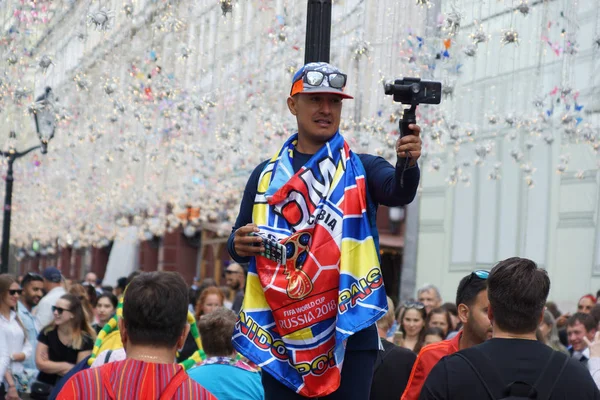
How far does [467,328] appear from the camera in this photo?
16.0 feet

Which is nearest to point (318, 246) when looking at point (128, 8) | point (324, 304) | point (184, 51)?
point (324, 304)

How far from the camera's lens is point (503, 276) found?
3.75 metres

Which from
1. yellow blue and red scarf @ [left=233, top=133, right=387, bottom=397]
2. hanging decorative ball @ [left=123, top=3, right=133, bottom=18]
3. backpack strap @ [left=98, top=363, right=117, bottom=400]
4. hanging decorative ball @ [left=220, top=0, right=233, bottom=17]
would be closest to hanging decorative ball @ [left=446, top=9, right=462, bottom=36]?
hanging decorative ball @ [left=220, top=0, right=233, bottom=17]

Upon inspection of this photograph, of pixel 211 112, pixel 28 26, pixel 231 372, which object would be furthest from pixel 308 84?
pixel 211 112

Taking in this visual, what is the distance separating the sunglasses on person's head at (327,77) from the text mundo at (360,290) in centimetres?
70

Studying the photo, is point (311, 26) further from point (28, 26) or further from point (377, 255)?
point (28, 26)

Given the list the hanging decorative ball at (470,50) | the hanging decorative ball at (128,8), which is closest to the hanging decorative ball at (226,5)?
the hanging decorative ball at (128,8)

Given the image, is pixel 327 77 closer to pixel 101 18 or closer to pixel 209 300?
pixel 101 18

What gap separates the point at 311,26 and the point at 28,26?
678cm

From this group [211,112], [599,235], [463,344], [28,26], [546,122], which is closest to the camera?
[463,344]

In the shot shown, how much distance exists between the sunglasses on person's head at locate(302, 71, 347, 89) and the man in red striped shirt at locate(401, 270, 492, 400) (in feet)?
3.51

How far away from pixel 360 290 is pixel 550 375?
794 millimetres

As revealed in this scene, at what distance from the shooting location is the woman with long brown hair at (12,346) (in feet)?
31.0

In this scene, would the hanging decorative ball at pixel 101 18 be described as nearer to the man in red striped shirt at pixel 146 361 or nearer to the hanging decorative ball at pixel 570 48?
the hanging decorative ball at pixel 570 48
